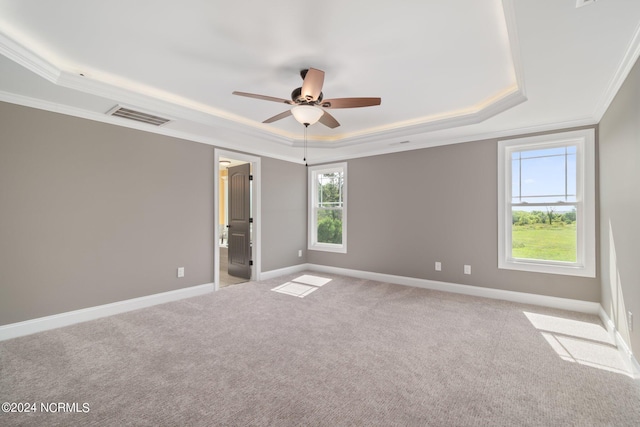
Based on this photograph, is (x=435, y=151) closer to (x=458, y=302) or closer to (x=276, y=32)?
(x=458, y=302)

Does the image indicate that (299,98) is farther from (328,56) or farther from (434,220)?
(434,220)

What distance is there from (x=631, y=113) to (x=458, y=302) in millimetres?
2599

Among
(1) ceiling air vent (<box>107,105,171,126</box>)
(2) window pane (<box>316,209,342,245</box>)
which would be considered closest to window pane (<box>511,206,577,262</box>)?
(2) window pane (<box>316,209,342,245</box>)

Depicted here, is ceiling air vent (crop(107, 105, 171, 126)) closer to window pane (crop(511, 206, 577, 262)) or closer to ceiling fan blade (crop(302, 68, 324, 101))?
ceiling fan blade (crop(302, 68, 324, 101))

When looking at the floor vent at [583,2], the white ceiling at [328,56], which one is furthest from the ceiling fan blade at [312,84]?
the floor vent at [583,2]

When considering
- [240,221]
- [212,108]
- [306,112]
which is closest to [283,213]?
[240,221]

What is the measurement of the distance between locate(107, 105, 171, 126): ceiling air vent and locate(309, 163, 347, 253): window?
3.12 m

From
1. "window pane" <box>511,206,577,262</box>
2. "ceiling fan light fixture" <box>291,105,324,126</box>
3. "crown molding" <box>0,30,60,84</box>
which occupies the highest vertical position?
"crown molding" <box>0,30,60,84</box>

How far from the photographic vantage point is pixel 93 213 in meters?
3.19

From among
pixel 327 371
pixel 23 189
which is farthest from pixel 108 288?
pixel 327 371

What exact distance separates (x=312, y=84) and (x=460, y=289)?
3.62m

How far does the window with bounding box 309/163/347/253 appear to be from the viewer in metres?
5.58

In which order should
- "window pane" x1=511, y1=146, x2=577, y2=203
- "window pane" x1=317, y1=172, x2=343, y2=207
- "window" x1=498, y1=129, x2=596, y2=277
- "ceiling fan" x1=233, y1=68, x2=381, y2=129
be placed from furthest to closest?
"window pane" x1=317, y1=172, x2=343, y2=207 < "window pane" x1=511, y1=146, x2=577, y2=203 < "window" x1=498, y1=129, x2=596, y2=277 < "ceiling fan" x1=233, y1=68, x2=381, y2=129

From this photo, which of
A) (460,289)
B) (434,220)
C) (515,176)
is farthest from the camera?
(434,220)
